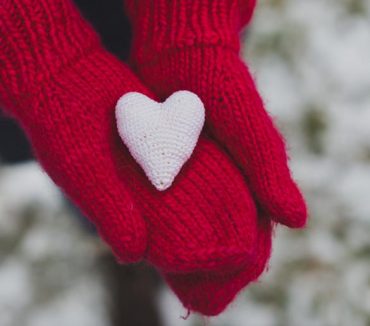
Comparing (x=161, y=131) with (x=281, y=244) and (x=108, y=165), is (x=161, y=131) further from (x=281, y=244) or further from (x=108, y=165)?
(x=281, y=244)

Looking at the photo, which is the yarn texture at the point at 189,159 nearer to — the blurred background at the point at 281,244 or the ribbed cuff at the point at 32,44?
the ribbed cuff at the point at 32,44

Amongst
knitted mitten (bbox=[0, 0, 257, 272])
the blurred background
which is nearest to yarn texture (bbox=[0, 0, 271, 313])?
knitted mitten (bbox=[0, 0, 257, 272])

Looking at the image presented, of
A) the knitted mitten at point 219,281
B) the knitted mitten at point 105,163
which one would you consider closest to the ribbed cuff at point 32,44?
the knitted mitten at point 105,163

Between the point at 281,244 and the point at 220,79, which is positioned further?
the point at 281,244

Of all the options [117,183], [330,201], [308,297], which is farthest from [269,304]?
[117,183]

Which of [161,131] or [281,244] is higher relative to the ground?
[161,131]

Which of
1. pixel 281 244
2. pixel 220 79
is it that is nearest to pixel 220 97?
pixel 220 79

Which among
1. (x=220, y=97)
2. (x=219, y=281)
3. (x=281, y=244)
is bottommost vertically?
(x=281, y=244)

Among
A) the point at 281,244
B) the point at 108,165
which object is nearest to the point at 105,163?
the point at 108,165
